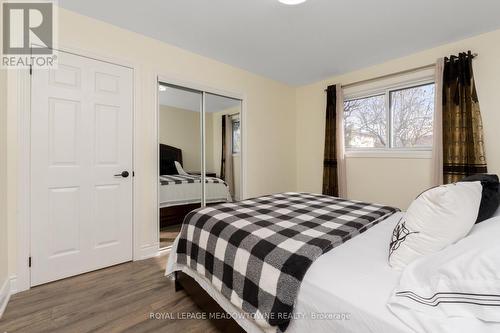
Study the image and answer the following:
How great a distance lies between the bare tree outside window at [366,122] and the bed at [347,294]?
244 cm

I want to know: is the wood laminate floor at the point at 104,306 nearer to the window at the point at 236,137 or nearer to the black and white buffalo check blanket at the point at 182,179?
the black and white buffalo check blanket at the point at 182,179

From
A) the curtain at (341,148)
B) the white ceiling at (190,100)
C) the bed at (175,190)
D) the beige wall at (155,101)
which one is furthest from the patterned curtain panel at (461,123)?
the bed at (175,190)

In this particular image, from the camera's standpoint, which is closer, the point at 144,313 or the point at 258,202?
the point at 144,313

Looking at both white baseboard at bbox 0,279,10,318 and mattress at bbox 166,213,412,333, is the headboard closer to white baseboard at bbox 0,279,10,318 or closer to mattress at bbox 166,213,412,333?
white baseboard at bbox 0,279,10,318

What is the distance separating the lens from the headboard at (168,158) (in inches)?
106

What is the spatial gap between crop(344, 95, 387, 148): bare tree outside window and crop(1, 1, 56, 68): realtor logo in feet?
12.0

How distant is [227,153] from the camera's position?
3352 millimetres

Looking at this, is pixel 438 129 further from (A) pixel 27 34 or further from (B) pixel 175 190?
(A) pixel 27 34

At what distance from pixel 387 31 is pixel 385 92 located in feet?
3.23

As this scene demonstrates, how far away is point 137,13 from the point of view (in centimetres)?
214

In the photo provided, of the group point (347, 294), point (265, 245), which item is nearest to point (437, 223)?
point (347, 294)

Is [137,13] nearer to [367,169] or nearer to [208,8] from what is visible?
[208,8]

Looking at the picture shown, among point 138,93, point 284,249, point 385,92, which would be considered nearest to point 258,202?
point 284,249

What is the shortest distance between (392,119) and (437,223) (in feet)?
8.80
